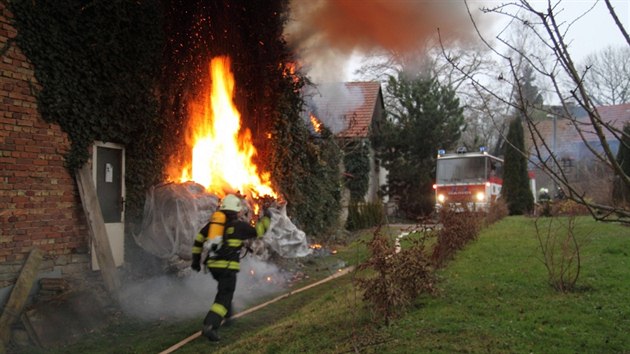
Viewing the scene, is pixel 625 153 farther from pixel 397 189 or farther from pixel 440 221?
pixel 397 189

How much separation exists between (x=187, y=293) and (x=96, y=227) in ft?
6.47

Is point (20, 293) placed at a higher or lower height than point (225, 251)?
lower

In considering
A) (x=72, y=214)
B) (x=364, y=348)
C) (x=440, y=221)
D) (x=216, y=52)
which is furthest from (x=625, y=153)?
(x=72, y=214)

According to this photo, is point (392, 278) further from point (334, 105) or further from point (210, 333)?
point (334, 105)

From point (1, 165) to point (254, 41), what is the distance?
294 inches

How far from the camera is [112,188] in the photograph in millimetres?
8906

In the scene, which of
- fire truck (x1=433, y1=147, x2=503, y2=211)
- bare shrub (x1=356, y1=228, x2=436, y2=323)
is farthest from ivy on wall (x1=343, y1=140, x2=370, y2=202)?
bare shrub (x1=356, y1=228, x2=436, y2=323)

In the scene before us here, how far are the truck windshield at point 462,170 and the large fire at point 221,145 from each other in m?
12.1

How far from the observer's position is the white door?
28.3ft

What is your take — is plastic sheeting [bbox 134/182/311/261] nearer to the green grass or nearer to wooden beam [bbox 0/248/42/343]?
the green grass

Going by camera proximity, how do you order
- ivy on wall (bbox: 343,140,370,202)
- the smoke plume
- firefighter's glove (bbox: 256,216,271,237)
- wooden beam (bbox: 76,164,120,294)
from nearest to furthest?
1. firefighter's glove (bbox: 256,216,271,237)
2. the smoke plume
3. wooden beam (bbox: 76,164,120,294)
4. ivy on wall (bbox: 343,140,370,202)

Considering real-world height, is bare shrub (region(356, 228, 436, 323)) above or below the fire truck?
below

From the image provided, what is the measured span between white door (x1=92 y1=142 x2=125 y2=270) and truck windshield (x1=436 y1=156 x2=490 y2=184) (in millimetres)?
16878

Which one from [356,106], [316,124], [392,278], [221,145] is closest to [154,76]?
[221,145]
